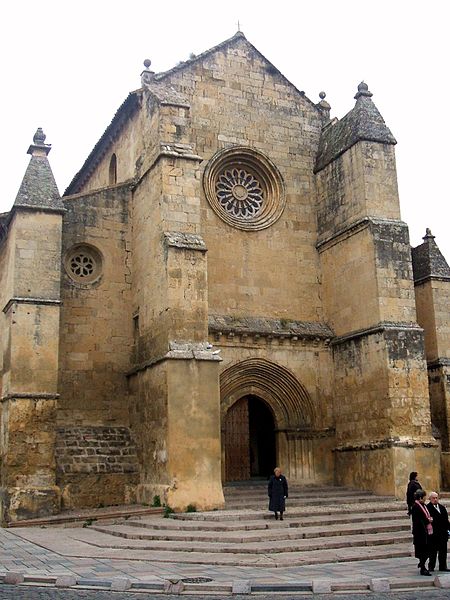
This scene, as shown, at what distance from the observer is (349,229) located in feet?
65.5

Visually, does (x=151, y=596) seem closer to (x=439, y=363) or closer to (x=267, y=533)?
(x=267, y=533)

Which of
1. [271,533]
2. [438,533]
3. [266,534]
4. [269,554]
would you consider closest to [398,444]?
[271,533]

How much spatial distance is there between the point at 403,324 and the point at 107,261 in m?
7.86

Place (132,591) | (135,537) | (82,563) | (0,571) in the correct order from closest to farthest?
(132,591)
(0,571)
(82,563)
(135,537)

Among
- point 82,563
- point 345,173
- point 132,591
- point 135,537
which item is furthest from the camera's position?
point 345,173

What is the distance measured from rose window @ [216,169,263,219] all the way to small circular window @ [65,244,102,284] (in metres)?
3.81

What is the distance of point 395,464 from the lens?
17.5 metres

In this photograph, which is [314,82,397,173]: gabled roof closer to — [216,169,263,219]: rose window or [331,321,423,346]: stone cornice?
[216,169,263,219]: rose window

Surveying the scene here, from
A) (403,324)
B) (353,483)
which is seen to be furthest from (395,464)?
(403,324)

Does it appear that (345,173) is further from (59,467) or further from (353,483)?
(59,467)

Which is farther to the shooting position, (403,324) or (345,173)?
(345,173)

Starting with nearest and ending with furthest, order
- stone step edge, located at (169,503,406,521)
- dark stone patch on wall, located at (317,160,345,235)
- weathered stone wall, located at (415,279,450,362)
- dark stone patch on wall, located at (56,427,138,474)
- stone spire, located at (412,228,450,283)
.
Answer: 1. stone step edge, located at (169,503,406,521)
2. dark stone patch on wall, located at (56,427,138,474)
3. dark stone patch on wall, located at (317,160,345,235)
4. weathered stone wall, located at (415,279,450,362)
5. stone spire, located at (412,228,450,283)

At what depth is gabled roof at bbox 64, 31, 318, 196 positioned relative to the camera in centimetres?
1886

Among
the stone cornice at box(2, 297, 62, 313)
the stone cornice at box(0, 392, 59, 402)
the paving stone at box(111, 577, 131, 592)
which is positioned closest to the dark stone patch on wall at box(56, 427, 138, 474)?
the stone cornice at box(0, 392, 59, 402)
